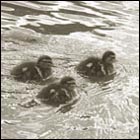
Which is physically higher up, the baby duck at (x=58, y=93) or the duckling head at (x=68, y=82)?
the duckling head at (x=68, y=82)

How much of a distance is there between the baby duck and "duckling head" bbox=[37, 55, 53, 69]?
351mm

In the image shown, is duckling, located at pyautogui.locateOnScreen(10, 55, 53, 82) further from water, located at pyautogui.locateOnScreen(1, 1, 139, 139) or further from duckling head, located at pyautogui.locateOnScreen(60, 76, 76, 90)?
duckling head, located at pyautogui.locateOnScreen(60, 76, 76, 90)

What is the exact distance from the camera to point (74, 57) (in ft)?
20.5

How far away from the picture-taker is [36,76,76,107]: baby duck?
5.11m

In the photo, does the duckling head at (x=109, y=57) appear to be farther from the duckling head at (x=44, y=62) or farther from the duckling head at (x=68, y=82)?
the duckling head at (x=68, y=82)

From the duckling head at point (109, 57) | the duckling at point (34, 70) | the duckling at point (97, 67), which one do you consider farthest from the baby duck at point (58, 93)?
the duckling head at point (109, 57)

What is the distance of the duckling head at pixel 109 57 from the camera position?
5973 mm

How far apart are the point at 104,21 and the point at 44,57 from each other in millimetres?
2108

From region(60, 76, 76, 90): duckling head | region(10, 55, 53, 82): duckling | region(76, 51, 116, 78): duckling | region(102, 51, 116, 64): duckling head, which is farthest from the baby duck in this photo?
region(102, 51, 116, 64): duckling head

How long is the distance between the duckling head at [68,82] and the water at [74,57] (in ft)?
0.47

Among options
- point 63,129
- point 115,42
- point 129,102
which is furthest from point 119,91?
point 115,42

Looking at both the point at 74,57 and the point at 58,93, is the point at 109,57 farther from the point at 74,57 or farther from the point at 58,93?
the point at 58,93

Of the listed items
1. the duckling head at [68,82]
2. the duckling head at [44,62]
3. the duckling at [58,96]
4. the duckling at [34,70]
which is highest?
the duckling head at [44,62]

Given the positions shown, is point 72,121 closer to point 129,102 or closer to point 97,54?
point 129,102
